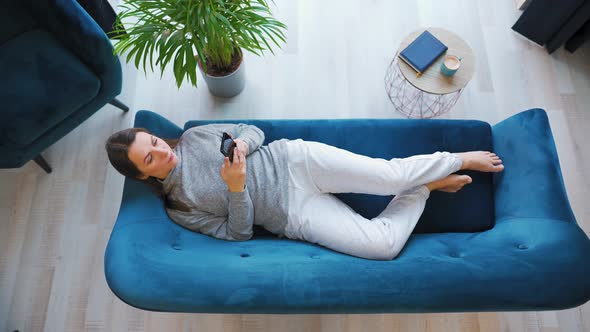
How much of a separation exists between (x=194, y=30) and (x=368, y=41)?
47.9 inches

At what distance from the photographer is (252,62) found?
2.21m

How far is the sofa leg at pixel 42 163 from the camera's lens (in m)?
1.94

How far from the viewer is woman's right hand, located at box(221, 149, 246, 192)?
1.31 meters

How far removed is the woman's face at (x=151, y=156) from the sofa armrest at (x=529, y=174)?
133 cm

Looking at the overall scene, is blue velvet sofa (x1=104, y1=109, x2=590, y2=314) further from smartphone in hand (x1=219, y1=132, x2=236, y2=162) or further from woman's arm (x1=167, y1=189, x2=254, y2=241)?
smartphone in hand (x1=219, y1=132, x2=236, y2=162)

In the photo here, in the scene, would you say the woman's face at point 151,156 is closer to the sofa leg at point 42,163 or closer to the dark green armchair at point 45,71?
the dark green armchair at point 45,71

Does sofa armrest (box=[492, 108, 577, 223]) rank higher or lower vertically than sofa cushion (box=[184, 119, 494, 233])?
higher

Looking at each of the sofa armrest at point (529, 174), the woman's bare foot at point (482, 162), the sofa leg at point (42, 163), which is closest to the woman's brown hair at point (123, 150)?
the sofa leg at point (42, 163)

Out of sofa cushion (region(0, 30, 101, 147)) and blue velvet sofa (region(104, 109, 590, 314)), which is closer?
blue velvet sofa (region(104, 109, 590, 314))

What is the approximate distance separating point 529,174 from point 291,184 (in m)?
0.92

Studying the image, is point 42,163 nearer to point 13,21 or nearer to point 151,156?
point 13,21

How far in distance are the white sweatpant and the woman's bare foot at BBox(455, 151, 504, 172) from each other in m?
0.04

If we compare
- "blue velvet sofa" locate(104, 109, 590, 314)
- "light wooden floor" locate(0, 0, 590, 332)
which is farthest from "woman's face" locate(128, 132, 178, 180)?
"light wooden floor" locate(0, 0, 590, 332)

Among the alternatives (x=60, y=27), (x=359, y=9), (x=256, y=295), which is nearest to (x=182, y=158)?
(x=256, y=295)
